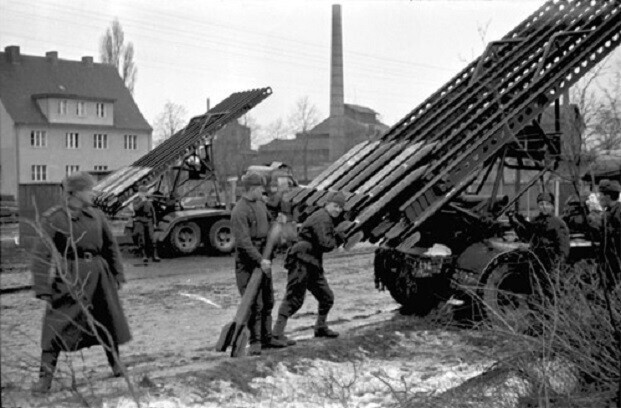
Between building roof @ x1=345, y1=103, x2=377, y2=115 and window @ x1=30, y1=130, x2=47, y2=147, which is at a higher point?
building roof @ x1=345, y1=103, x2=377, y2=115

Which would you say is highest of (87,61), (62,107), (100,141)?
(87,61)

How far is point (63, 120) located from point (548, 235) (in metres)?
21.4

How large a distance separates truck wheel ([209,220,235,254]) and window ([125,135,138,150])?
13635 mm

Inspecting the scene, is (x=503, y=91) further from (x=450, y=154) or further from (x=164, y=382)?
(x=164, y=382)

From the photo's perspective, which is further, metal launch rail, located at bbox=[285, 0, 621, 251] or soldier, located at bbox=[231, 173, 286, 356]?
metal launch rail, located at bbox=[285, 0, 621, 251]

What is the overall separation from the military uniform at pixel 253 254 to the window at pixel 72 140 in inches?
703

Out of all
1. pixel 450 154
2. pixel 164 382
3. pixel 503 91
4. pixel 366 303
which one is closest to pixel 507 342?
pixel 164 382

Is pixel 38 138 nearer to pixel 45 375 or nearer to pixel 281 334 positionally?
pixel 281 334

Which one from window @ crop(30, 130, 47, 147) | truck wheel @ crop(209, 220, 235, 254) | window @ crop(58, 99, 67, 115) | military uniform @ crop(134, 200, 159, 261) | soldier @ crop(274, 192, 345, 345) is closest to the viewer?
soldier @ crop(274, 192, 345, 345)

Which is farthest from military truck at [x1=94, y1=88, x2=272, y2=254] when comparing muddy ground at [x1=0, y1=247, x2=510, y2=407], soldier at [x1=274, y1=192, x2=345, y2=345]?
soldier at [x1=274, y1=192, x2=345, y2=345]

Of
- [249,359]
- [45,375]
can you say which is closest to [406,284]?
[249,359]

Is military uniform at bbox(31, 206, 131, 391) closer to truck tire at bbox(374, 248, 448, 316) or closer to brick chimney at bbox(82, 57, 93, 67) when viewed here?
truck tire at bbox(374, 248, 448, 316)

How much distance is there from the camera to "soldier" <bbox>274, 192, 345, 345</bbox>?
29.7ft

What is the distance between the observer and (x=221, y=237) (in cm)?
1867
